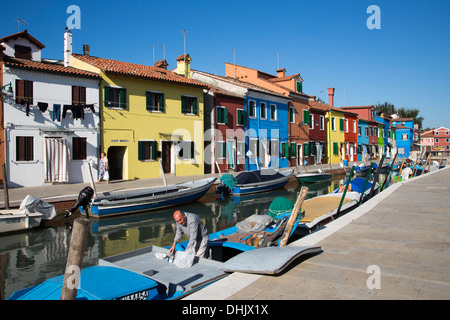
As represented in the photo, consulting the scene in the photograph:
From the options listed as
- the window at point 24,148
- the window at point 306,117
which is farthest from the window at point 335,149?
the window at point 24,148

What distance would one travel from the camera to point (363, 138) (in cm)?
4725

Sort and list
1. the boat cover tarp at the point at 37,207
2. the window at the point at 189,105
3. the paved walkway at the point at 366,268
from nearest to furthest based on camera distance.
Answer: the paved walkway at the point at 366,268
the boat cover tarp at the point at 37,207
the window at the point at 189,105

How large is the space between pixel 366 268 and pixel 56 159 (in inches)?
637

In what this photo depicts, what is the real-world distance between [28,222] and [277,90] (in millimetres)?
25513

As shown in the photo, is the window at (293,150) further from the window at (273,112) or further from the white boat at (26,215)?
the white boat at (26,215)

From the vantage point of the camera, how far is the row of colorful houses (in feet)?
55.2

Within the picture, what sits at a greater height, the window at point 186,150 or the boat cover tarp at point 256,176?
the window at point 186,150

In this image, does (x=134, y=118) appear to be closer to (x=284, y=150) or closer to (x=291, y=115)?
(x=284, y=150)

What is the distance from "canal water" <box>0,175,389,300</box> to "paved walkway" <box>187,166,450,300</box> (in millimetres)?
5465

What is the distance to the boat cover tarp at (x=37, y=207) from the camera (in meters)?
12.0

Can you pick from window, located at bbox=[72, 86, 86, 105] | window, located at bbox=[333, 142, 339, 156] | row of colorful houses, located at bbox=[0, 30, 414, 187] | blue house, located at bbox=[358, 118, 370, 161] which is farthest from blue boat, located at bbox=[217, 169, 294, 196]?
blue house, located at bbox=[358, 118, 370, 161]

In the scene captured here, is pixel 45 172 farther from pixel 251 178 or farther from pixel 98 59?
pixel 251 178
